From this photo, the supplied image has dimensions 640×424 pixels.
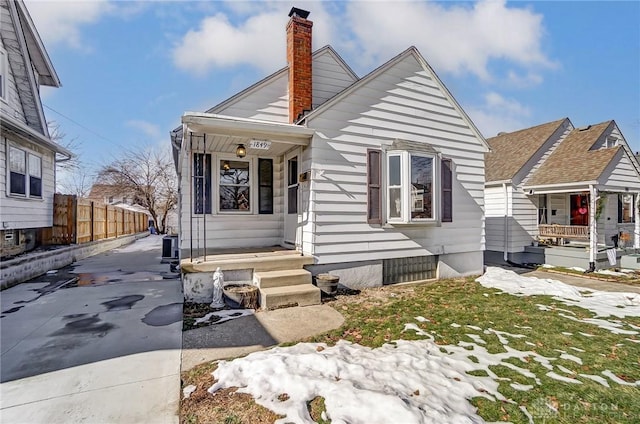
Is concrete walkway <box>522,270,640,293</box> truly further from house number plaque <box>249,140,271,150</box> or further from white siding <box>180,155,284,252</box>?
house number plaque <box>249,140,271,150</box>

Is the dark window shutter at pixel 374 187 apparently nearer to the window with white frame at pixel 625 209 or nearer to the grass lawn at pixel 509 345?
the grass lawn at pixel 509 345

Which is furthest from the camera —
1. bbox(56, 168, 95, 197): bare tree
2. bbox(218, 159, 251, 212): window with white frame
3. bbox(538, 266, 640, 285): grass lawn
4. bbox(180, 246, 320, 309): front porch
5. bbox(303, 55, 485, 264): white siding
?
bbox(56, 168, 95, 197): bare tree

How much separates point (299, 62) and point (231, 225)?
14.1 ft

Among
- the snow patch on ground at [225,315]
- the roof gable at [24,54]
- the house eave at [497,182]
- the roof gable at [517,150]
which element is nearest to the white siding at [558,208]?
the roof gable at [517,150]

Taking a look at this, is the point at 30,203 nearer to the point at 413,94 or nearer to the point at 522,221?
the point at 413,94

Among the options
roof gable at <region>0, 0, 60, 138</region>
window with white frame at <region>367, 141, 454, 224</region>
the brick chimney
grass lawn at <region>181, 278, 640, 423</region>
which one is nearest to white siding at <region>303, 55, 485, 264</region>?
window with white frame at <region>367, 141, 454, 224</region>

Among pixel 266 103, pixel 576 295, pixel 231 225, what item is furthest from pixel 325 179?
pixel 576 295

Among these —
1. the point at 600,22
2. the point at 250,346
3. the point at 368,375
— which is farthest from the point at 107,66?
the point at 600,22

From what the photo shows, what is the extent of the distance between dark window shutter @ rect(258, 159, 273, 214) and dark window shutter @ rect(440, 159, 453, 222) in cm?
452

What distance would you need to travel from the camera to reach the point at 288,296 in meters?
5.42

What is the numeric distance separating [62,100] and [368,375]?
24.9 m

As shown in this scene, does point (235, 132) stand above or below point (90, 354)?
above

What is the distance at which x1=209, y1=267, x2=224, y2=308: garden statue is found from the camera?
18.0ft

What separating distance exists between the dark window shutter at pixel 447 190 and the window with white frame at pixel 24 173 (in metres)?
11.6
